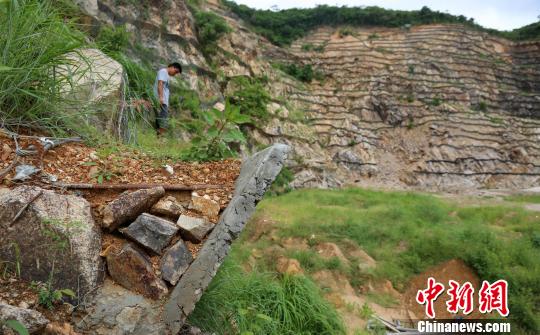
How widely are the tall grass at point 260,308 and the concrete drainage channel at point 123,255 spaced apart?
0.62 meters

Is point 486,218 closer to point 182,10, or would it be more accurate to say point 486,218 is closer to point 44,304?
point 44,304

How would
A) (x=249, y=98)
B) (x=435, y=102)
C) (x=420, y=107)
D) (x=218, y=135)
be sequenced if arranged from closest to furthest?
(x=218, y=135), (x=249, y=98), (x=420, y=107), (x=435, y=102)

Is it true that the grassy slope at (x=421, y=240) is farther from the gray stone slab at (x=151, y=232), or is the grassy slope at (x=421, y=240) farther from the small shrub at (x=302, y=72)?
the small shrub at (x=302, y=72)

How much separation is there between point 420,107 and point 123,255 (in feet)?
58.8

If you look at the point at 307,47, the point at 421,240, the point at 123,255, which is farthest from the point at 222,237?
the point at 307,47

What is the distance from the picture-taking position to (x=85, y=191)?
5.16 feet

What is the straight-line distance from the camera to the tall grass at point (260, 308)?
211cm

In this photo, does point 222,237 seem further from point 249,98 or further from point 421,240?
point 249,98

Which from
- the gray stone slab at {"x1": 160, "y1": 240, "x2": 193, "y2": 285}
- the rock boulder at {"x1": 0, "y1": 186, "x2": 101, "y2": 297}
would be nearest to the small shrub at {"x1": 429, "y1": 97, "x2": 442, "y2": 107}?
the gray stone slab at {"x1": 160, "y1": 240, "x2": 193, "y2": 285}

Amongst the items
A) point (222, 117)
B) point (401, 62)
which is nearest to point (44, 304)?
point (222, 117)

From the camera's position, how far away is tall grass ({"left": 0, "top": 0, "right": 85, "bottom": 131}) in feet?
5.47

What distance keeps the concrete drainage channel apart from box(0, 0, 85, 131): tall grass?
55 cm

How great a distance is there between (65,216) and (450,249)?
686cm

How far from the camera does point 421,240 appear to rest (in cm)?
711
